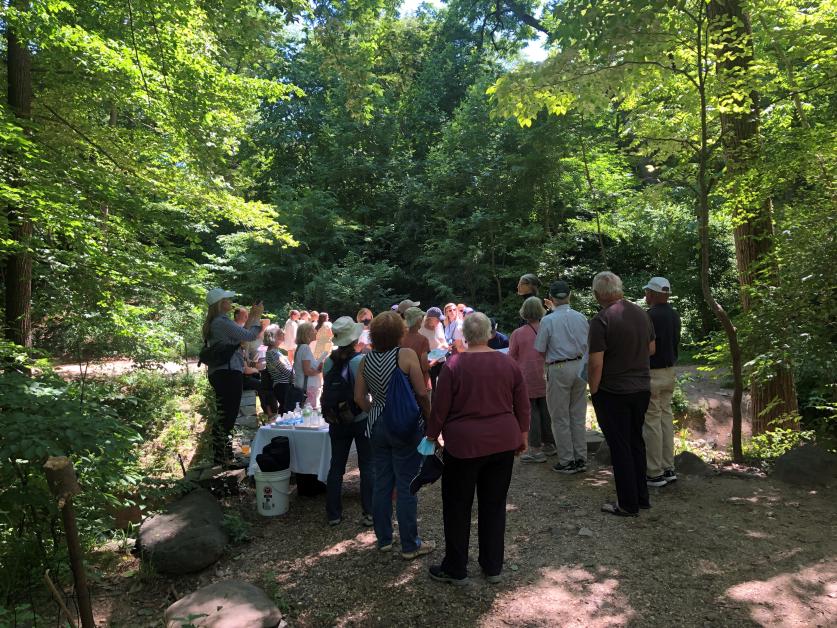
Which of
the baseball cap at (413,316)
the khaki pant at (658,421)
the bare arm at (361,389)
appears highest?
the baseball cap at (413,316)

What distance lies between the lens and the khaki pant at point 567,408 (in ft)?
17.8

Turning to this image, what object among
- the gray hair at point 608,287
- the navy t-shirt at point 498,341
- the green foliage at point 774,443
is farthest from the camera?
the navy t-shirt at point 498,341

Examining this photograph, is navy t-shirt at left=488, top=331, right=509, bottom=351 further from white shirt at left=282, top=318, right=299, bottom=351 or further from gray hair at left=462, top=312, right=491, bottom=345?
white shirt at left=282, top=318, right=299, bottom=351

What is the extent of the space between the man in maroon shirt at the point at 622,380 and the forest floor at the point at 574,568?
395 millimetres

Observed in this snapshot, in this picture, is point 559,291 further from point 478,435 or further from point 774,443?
point 774,443

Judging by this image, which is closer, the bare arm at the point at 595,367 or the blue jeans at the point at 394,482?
A: the blue jeans at the point at 394,482

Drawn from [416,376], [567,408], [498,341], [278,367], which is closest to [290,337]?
[278,367]

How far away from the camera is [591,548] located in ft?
12.6

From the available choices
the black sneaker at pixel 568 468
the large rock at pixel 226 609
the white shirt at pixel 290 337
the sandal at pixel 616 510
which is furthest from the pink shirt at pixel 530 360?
the white shirt at pixel 290 337

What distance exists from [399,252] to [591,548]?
57.0 ft

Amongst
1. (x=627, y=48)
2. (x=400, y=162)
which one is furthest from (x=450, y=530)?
(x=400, y=162)

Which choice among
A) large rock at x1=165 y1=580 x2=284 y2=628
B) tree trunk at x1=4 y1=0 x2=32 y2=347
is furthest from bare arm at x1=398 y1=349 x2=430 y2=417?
tree trunk at x1=4 y1=0 x2=32 y2=347

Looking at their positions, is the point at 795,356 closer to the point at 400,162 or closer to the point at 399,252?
the point at 399,252

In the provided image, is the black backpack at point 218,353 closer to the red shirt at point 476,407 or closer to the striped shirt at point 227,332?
the striped shirt at point 227,332
